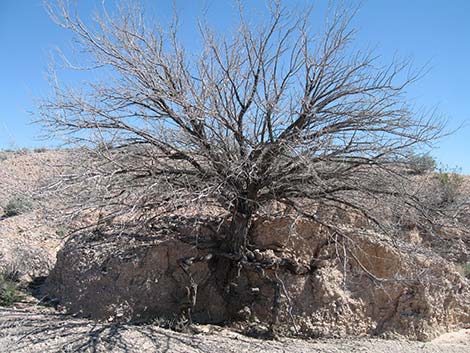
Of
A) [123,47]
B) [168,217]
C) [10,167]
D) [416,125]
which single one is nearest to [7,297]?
[168,217]

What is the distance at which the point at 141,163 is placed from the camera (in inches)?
300

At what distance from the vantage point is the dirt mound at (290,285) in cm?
820

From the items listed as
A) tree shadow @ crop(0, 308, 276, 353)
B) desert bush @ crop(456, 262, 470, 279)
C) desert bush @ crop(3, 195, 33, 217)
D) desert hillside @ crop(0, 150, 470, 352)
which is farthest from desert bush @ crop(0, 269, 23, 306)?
desert bush @ crop(456, 262, 470, 279)

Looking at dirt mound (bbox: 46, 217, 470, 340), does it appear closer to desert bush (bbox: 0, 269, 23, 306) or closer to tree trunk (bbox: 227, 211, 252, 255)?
tree trunk (bbox: 227, 211, 252, 255)

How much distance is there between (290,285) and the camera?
8367 millimetres

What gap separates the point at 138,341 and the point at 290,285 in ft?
9.18

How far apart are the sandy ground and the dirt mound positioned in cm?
47

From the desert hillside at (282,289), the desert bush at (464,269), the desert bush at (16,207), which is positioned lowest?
the desert hillside at (282,289)

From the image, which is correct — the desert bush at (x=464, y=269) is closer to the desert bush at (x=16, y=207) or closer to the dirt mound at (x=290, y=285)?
the dirt mound at (x=290, y=285)

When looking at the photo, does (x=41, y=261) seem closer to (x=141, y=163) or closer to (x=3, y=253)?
(x=3, y=253)

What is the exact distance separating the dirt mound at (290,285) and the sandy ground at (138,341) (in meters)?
0.47

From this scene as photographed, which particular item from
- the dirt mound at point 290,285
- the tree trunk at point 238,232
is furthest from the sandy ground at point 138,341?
the tree trunk at point 238,232

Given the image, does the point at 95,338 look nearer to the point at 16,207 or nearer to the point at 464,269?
the point at 464,269

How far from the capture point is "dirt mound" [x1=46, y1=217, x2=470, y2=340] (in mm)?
8195
